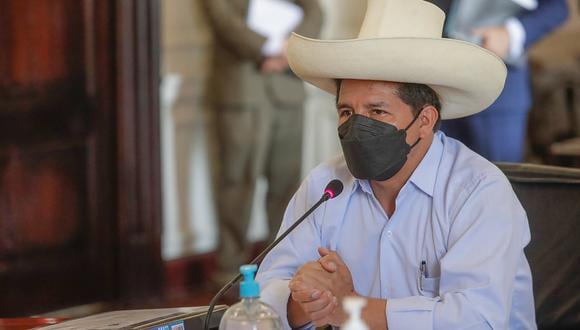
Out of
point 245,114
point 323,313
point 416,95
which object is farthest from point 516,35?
point 323,313

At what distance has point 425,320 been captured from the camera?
2.00 metres

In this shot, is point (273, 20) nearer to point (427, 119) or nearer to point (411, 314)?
point (427, 119)

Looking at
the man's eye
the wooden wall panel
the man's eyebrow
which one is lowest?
the wooden wall panel

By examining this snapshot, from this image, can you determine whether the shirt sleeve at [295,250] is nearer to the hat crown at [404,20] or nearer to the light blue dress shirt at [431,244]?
the light blue dress shirt at [431,244]

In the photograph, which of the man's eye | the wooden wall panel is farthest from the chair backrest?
the wooden wall panel

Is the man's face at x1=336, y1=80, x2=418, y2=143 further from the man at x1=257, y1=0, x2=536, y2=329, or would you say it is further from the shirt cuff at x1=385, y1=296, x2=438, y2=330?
the shirt cuff at x1=385, y1=296, x2=438, y2=330

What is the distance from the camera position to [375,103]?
2162 mm

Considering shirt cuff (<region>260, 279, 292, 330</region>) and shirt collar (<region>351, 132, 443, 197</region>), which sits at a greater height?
shirt collar (<region>351, 132, 443, 197</region>)

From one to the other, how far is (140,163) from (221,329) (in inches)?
108

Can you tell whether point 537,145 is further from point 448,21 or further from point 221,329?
point 221,329

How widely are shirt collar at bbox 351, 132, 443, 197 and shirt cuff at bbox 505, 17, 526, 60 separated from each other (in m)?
1.71

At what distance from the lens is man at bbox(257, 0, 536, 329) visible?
6.61ft

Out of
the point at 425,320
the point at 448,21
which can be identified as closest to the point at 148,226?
the point at 448,21

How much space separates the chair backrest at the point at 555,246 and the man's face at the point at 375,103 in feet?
1.06
